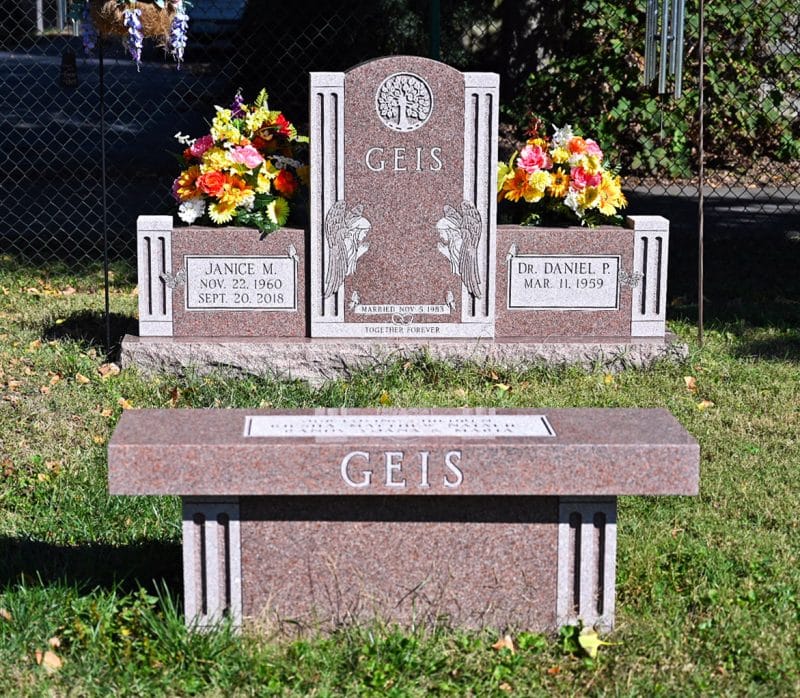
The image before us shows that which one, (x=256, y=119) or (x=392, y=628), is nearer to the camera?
(x=392, y=628)

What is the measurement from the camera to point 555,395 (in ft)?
21.1

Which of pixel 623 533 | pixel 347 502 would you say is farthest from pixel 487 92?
pixel 347 502

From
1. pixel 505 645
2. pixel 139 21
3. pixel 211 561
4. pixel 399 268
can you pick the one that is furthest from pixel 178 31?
pixel 505 645

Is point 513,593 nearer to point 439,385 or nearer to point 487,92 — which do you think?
point 439,385

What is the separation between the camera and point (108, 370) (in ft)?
22.0

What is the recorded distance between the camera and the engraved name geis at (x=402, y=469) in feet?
11.9

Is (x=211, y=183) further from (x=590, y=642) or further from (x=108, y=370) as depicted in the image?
(x=590, y=642)

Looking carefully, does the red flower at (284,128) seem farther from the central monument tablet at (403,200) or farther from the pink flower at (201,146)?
the central monument tablet at (403,200)

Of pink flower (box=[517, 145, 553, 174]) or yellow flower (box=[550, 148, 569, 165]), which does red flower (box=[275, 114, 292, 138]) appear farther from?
yellow flower (box=[550, 148, 569, 165])

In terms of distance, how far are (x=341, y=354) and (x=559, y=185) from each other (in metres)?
1.49

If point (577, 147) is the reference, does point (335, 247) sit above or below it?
below

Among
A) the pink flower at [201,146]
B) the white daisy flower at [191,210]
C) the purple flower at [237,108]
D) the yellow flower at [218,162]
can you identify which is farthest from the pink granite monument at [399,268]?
the purple flower at [237,108]

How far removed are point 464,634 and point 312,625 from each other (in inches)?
17.7

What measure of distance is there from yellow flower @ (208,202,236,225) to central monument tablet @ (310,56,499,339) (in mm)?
454
